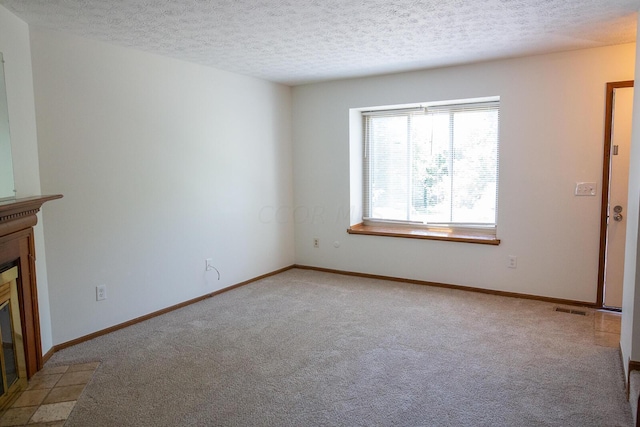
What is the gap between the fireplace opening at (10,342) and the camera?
2.48 m

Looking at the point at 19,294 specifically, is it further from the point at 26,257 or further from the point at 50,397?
the point at 50,397

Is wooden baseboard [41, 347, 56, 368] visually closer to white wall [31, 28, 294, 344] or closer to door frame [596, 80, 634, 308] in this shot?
white wall [31, 28, 294, 344]

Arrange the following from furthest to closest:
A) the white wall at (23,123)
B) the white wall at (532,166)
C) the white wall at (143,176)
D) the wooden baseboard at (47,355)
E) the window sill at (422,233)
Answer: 1. the window sill at (422,233)
2. the white wall at (532,166)
3. the white wall at (143,176)
4. the wooden baseboard at (47,355)
5. the white wall at (23,123)

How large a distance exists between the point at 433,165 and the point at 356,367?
2.84 meters

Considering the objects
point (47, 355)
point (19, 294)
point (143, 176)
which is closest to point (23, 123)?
point (143, 176)

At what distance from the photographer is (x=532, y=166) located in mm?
4172

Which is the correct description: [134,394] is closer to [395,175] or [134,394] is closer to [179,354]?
[179,354]

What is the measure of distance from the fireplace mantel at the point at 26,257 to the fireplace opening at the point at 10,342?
0.04 m

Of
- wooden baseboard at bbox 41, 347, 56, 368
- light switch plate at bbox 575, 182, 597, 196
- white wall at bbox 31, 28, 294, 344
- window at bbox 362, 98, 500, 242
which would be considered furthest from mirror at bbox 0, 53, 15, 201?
A: light switch plate at bbox 575, 182, 597, 196

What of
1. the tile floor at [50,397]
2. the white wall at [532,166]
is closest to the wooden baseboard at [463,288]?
the white wall at [532,166]

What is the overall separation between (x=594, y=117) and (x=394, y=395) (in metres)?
3.13

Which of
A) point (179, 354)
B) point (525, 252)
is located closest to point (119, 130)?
point (179, 354)

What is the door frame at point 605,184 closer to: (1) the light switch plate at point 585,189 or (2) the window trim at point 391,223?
(1) the light switch plate at point 585,189

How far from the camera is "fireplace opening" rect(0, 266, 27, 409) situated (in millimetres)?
2477
